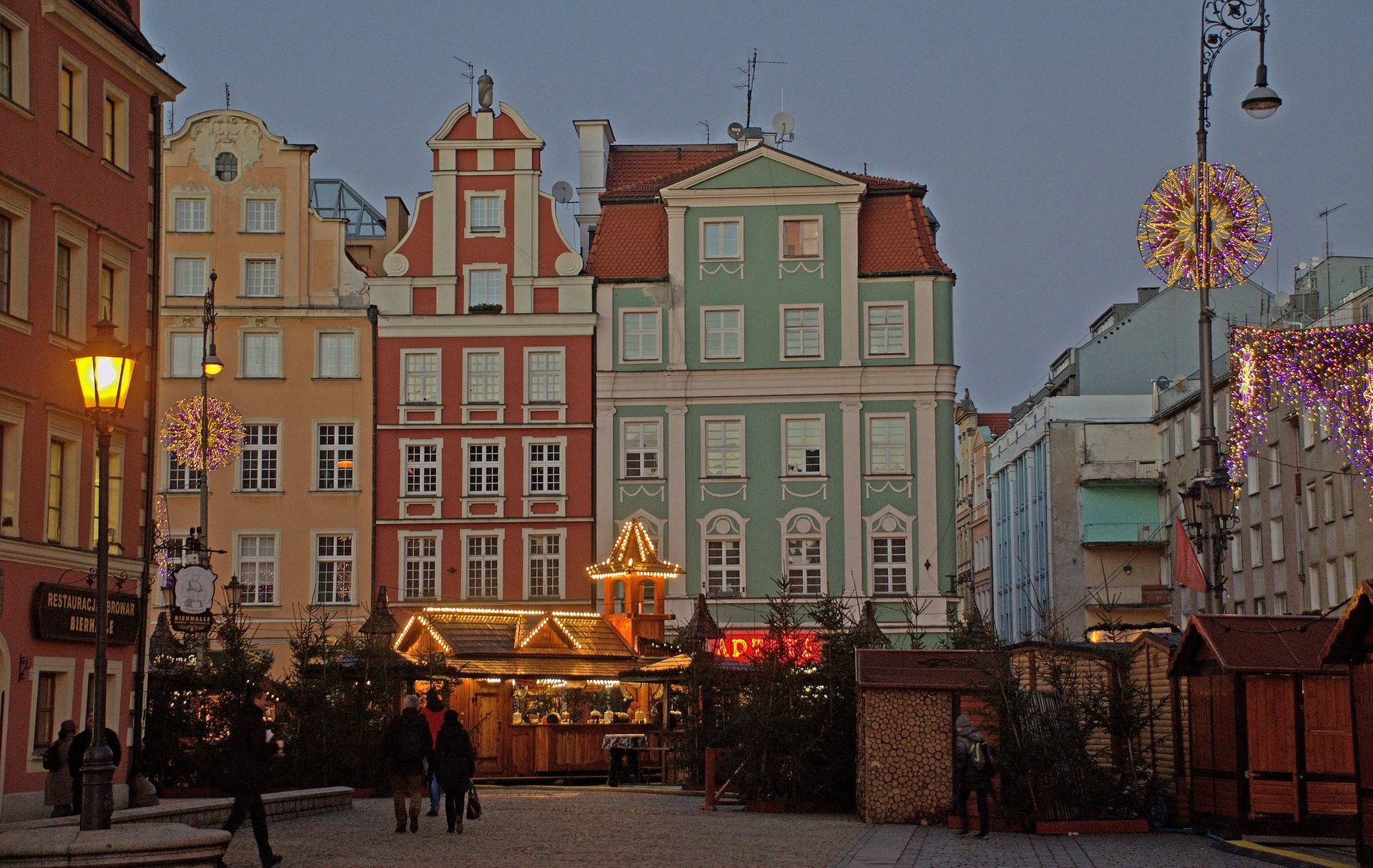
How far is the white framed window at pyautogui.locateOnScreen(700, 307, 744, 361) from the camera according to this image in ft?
167

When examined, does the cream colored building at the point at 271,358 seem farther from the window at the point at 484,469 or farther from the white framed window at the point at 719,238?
the white framed window at the point at 719,238

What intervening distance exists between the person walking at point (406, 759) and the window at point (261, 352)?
95.6 feet

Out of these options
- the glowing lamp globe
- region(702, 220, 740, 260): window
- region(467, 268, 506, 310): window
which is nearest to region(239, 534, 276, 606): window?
region(467, 268, 506, 310): window

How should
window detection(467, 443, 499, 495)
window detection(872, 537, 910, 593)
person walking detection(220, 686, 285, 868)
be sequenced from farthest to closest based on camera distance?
window detection(467, 443, 499, 495), window detection(872, 537, 910, 593), person walking detection(220, 686, 285, 868)

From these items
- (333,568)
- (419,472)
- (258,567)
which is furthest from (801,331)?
(258,567)

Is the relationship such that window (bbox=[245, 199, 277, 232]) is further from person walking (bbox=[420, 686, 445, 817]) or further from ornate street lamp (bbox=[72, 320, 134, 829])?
ornate street lamp (bbox=[72, 320, 134, 829])

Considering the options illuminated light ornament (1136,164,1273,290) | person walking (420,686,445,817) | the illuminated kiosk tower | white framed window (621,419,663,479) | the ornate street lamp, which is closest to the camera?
the ornate street lamp

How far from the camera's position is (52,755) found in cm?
2228

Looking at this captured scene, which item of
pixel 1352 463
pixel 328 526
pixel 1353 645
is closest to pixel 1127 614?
pixel 1352 463

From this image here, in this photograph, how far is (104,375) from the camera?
52.6 ft

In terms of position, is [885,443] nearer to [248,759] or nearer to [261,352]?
[261,352]

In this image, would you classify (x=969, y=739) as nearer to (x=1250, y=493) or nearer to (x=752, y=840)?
(x=752, y=840)

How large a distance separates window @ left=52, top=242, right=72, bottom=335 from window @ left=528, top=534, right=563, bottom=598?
83.7 ft

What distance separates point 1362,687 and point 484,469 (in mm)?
35071
